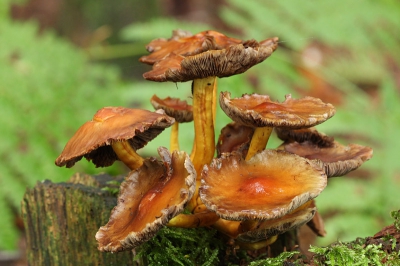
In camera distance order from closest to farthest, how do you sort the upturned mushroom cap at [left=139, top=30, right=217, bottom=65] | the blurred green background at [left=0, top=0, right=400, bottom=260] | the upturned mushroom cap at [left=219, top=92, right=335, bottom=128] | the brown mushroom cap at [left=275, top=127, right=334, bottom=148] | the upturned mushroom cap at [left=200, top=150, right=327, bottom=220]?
the upturned mushroom cap at [left=200, top=150, right=327, bottom=220] < the upturned mushroom cap at [left=219, top=92, right=335, bottom=128] < the upturned mushroom cap at [left=139, top=30, right=217, bottom=65] < the brown mushroom cap at [left=275, top=127, right=334, bottom=148] < the blurred green background at [left=0, top=0, right=400, bottom=260]

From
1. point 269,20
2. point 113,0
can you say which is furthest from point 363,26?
point 113,0

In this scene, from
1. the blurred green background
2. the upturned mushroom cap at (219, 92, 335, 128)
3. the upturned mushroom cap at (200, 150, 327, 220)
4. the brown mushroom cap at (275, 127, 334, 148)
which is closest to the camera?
the upturned mushroom cap at (200, 150, 327, 220)

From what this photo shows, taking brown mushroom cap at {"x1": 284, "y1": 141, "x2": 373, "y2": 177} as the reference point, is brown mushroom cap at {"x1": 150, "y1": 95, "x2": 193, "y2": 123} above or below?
above

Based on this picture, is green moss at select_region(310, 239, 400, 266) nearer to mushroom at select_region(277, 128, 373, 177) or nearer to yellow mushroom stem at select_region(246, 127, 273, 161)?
mushroom at select_region(277, 128, 373, 177)

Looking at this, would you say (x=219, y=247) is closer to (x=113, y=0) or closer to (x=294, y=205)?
(x=294, y=205)

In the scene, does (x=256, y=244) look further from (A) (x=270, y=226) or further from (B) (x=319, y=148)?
(B) (x=319, y=148)

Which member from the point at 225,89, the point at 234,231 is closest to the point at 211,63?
the point at 234,231

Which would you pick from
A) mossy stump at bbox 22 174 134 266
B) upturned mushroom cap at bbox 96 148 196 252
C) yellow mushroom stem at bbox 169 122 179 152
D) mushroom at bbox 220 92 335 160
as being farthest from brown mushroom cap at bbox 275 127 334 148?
mossy stump at bbox 22 174 134 266
